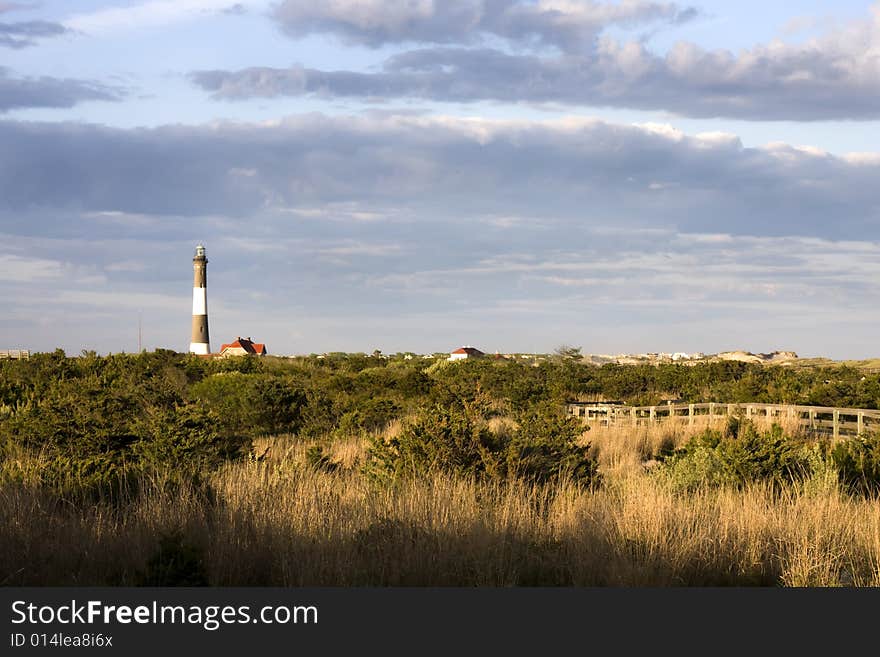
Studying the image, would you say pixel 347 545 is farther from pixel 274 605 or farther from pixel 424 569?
pixel 274 605

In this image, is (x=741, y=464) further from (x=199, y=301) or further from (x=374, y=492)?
(x=199, y=301)

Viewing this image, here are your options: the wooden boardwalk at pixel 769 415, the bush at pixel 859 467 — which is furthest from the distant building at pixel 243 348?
the bush at pixel 859 467

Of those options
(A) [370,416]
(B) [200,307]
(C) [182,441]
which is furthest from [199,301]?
(C) [182,441]

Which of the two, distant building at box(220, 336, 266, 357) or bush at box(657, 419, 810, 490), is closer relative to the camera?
bush at box(657, 419, 810, 490)

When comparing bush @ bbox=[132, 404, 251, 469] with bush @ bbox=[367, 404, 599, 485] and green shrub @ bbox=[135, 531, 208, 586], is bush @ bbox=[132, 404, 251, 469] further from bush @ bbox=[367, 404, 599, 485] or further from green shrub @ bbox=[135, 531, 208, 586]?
green shrub @ bbox=[135, 531, 208, 586]

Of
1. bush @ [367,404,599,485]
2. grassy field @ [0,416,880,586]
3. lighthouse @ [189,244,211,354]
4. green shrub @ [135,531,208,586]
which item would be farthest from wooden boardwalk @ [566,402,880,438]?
lighthouse @ [189,244,211,354]

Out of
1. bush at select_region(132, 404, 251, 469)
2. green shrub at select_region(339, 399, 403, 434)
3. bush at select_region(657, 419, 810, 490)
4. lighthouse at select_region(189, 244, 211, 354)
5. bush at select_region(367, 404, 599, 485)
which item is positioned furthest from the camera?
lighthouse at select_region(189, 244, 211, 354)

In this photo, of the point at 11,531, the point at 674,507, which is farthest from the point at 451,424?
the point at 11,531

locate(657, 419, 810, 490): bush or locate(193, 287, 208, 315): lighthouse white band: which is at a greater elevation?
locate(193, 287, 208, 315): lighthouse white band

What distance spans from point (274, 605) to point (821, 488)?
26.5ft

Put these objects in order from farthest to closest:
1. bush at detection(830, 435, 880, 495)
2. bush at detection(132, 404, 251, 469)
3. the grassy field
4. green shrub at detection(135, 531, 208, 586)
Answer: bush at detection(830, 435, 880, 495)
bush at detection(132, 404, 251, 469)
the grassy field
green shrub at detection(135, 531, 208, 586)

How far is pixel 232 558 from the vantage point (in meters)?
8.37

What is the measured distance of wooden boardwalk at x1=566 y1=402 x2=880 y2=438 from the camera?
952 inches

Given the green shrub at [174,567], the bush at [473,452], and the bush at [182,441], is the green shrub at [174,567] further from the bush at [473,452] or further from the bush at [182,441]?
the bush at [182,441]
